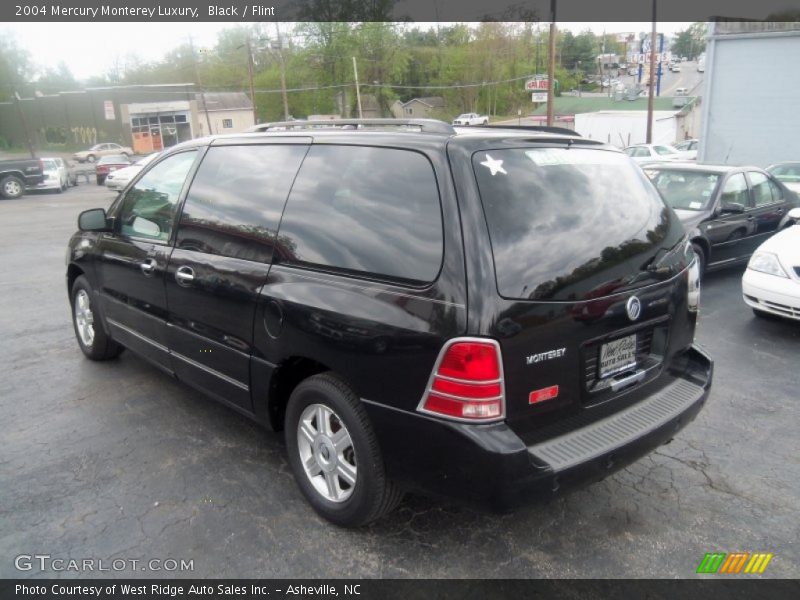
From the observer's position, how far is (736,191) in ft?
26.8

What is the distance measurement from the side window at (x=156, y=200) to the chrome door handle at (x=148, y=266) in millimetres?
151

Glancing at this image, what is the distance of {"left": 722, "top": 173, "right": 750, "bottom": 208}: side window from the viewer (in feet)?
26.2

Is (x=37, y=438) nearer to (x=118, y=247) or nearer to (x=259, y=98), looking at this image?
(x=118, y=247)

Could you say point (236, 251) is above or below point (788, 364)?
above

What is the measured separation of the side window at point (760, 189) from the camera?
27.8 feet

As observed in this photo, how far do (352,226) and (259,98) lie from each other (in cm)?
7795

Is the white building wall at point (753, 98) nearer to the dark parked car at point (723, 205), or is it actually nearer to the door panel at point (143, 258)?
the dark parked car at point (723, 205)

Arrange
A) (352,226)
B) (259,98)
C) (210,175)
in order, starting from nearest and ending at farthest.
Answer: (352,226), (210,175), (259,98)

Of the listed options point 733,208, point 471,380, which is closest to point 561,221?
point 471,380

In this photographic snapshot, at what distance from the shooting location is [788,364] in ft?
16.8

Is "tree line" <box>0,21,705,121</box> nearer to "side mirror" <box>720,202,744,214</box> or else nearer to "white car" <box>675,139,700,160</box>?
"white car" <box>675,139,700,160</box>

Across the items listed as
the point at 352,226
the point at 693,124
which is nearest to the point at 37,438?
the point at 352,226

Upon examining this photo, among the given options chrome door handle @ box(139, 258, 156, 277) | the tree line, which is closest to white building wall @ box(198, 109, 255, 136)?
the tree line

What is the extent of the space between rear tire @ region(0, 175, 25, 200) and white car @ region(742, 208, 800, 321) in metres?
26.4
